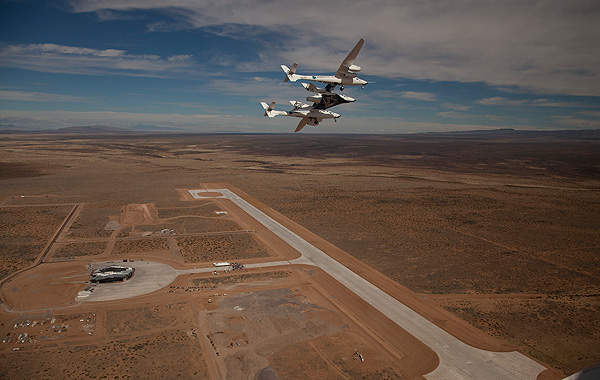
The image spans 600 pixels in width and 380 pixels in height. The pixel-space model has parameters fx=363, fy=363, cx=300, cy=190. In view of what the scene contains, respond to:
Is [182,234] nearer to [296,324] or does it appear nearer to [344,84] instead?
[296,324]

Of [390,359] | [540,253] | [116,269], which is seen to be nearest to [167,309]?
[116,269]

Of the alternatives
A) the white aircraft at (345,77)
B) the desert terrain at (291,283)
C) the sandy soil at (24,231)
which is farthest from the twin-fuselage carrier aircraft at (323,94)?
the sandy soil at (24,231)

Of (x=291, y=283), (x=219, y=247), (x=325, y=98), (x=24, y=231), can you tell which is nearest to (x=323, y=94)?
(x=325, y=98)

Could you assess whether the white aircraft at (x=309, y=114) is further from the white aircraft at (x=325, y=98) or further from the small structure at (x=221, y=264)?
the small structure at (x=221, y=264)

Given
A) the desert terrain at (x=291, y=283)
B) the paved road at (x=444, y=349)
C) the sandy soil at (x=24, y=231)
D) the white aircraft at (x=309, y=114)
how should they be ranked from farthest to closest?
1. the sandy soil at (x=24, y=231)
2. the white aircraft at (x=309, y=114)
3. the desert terrain at (x=291, y=283)
4. the paved road at (x=444, y=349)

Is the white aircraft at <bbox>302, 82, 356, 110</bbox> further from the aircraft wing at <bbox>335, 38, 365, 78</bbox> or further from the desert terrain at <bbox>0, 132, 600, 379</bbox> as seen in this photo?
the desert terrain at <bbox>0, 132, 600, 379</bbox>
